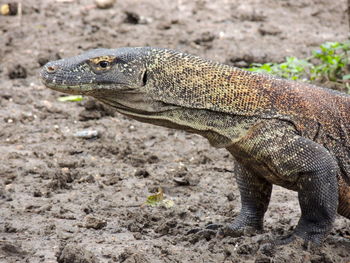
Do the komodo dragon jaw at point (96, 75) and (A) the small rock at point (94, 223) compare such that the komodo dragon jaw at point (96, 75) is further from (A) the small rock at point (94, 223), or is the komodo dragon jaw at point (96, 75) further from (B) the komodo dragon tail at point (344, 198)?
(B) the komodo dragon tail at point (344, 198)

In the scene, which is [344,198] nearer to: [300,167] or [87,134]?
[300,167]

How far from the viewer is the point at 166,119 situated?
4871mm

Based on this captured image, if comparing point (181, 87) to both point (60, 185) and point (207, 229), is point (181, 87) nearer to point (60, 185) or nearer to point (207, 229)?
point (207, 229)

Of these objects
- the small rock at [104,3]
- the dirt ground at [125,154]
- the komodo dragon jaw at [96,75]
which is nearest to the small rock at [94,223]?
the dirt ground at [125,154]

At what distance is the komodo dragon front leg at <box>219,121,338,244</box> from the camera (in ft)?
15.0

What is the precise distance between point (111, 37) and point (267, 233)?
5.65m

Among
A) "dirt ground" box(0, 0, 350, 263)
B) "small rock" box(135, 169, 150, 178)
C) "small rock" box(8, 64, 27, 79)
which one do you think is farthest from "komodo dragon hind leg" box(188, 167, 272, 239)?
"small rock" box(8, 64, 27, 79)

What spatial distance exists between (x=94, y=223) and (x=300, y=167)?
161 cm

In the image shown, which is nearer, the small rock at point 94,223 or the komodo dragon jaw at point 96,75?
the komodo dragon jaw at point 96,75

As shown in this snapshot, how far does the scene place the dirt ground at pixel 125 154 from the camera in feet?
16.3

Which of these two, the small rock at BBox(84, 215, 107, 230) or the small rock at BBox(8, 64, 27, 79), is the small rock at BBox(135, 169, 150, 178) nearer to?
the small rock at BBox(84, 215, 107, 230)

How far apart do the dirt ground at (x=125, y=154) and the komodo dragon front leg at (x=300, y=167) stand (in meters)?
0.20

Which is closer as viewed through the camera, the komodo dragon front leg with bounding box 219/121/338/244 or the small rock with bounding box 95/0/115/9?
the komodo dragon front leg with bounding box 219/121/338/244

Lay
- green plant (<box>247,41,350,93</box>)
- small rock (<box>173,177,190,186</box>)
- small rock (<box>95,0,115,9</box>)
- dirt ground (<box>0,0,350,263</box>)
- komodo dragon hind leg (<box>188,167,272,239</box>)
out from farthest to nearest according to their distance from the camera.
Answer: small rock (<box>95,0,115,9</box>) < green plant (<box>247,41,350,93</box>) < small rock (<box>173,177,190,186</box>) < komodo dragon hind leg (<box>188,167,272,239</box>) < dirt ground (<box>0,0,350,263</box>)
